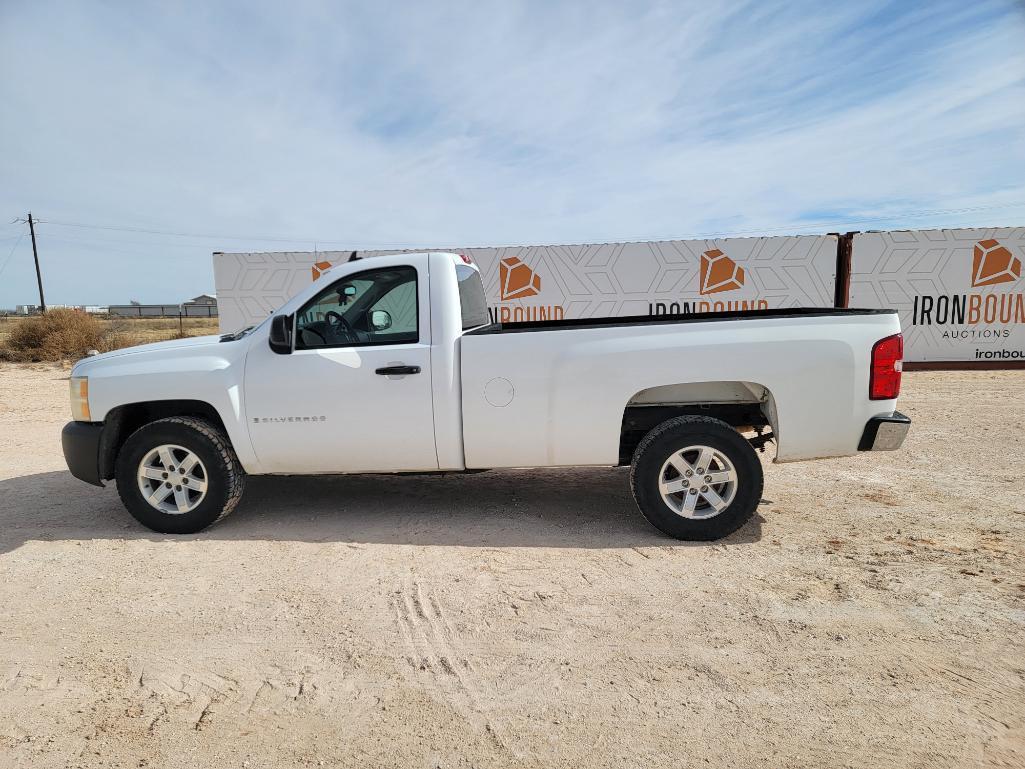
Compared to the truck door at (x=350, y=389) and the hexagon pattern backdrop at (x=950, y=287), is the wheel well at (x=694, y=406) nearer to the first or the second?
the truck door at (x=350, y=389)

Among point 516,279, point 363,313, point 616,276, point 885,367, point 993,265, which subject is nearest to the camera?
point 885,367

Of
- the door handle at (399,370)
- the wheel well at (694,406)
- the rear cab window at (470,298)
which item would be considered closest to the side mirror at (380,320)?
the door handle at (399,370)

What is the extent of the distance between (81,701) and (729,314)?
4.30m

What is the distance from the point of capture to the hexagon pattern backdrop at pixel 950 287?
13469 millimetres

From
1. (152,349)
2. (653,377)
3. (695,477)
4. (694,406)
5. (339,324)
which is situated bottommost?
(695,477)

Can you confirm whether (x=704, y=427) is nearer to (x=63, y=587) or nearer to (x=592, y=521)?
(x=592, y=521)

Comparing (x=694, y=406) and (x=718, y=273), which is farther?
(x=718, y=273)

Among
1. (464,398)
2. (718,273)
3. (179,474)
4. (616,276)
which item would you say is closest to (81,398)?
(179,474)

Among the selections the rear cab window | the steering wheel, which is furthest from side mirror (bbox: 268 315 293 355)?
the rear cab window

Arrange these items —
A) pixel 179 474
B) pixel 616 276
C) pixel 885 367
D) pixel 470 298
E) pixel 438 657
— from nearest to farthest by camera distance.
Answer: pixel 438 657 < pixel 885 367 < pixel 179 474 < pixel 470 298 < pixel 616 276

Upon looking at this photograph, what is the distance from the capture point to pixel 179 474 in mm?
4652

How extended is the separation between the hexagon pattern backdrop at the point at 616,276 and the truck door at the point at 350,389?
29.7 ft

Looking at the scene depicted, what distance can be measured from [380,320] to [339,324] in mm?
300

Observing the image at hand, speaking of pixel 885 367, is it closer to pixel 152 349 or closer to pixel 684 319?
pixel 684 319
